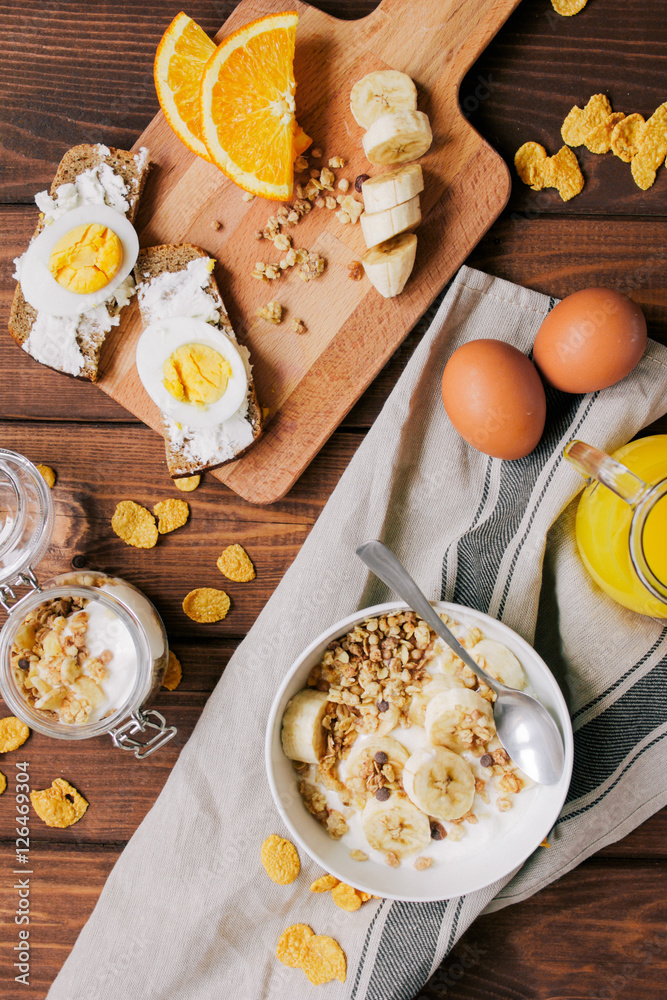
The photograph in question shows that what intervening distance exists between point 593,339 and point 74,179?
3.28ft

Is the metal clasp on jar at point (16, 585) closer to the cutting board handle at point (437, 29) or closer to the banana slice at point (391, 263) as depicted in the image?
the banana slice at point (391, 263)

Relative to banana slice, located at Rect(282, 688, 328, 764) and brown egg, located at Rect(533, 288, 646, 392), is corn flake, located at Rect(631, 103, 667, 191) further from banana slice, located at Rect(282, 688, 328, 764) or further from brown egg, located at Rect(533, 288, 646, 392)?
banana slice, located at Rect(282, 688, 328, 764)

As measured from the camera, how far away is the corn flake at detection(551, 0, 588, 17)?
4.13 feet

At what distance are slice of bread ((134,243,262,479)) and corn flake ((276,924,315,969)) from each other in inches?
34.0

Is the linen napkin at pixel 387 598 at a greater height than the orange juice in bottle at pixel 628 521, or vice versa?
the orange juice in bottle at pixel 628 521

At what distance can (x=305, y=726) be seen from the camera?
1.13 meters

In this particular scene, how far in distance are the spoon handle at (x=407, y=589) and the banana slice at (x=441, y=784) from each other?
0.47ft

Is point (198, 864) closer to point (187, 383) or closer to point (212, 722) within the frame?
point (212, 722)

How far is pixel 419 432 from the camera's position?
4.17ft

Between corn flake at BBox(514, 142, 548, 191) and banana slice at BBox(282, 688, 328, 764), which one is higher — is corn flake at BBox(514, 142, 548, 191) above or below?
above

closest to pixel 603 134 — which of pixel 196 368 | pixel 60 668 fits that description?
pixel 196 368

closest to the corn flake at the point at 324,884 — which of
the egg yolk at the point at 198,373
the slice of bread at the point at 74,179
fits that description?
the egg yolk at the point at 198,373

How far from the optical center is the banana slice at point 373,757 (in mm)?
1138

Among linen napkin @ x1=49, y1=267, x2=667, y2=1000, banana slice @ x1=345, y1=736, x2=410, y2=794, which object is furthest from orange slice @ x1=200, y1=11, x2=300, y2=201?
banana slice @ x1=345, y1=736, x2=410, y2=794
